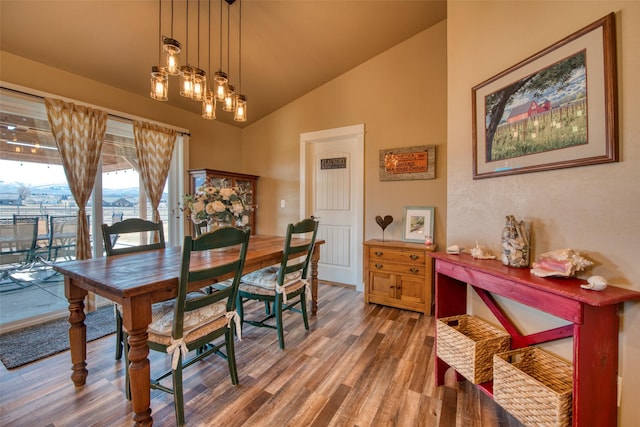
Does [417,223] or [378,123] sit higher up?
[378,123]

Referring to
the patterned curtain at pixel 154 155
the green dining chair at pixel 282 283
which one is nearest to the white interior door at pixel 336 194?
the green dining chair at pixel 282 283

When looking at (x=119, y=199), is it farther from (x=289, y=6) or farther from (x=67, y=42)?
(x=289, y=6)

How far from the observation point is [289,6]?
2.36 metres

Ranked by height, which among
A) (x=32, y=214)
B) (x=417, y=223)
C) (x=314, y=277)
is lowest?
(x=314, y=277)

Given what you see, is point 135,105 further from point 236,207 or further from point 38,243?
point 236,207

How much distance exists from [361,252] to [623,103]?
2.71 metres

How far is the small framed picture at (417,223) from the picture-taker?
296 cm

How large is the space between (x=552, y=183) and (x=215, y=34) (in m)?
2.94

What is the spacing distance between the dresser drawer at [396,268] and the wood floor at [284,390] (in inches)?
26.8

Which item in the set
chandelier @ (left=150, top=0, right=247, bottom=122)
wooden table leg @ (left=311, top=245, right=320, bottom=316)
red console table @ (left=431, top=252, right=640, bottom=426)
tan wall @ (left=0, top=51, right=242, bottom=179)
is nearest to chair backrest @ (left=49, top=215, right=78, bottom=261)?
tan wall @ (left=0, top=51, right=242, bottom=179)

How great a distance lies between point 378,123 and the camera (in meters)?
3.29

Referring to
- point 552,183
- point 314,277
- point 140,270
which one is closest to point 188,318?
point 140,270

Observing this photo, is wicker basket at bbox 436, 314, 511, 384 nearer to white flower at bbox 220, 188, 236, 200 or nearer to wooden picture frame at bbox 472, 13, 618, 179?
wooden picture frame at bbox 472, 13, 618, 179

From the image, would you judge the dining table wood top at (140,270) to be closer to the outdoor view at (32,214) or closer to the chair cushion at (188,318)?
the chair cushion at (188,318)
